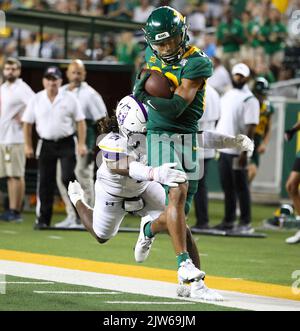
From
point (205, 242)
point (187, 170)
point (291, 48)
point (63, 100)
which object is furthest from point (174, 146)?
point (291, 48)

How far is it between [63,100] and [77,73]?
62 centimetres

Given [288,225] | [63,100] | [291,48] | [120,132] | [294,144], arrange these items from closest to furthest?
[120,132], [63,100], [288,225], [294,144], [291,48]

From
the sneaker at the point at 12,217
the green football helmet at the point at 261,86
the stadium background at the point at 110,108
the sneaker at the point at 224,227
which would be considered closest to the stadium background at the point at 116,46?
the stadium background at the point at 110,108

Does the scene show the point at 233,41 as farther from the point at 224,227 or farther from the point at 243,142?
the point at 243,142

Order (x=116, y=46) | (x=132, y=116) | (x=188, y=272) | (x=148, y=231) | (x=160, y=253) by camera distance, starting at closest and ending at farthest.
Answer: (x=188, y=272)
(x=148, y=231)
(x=132, y=116)
(x=160, y=253)
(x=116, y=46)

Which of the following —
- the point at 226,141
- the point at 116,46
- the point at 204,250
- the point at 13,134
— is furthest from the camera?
the point at 116,46

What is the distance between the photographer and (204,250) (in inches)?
424

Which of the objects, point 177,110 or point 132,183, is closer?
point 177,110

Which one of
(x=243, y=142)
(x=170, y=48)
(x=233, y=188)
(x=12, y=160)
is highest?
(x=170, y=48)

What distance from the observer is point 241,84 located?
12.7m

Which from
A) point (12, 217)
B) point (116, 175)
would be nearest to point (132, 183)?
point (116, 175)

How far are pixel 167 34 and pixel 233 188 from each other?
230 inches

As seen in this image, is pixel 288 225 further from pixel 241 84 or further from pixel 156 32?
pixel 156 32

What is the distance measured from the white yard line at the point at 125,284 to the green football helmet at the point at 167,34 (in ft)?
5.52
